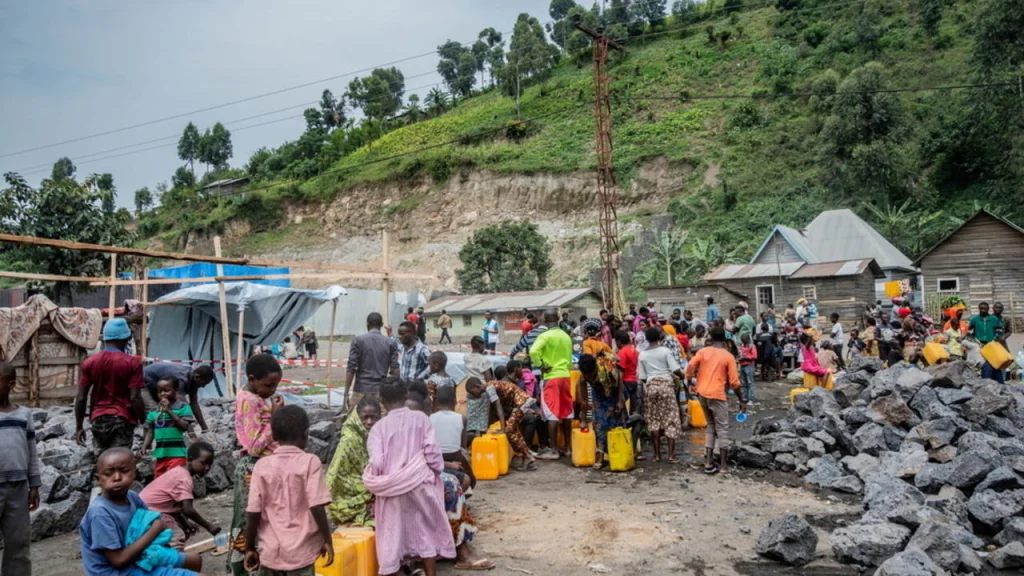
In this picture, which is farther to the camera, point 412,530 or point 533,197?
point 533,197

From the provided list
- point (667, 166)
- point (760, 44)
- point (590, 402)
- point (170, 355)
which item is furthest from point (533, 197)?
point (590, 402)

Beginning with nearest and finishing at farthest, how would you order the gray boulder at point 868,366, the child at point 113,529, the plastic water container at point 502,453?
the child at point 113,529
the plastic water container at point 502,453
the gray boulder at point 868,366

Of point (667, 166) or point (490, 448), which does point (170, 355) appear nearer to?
point (490, 448)

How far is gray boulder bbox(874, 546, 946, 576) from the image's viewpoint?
4.53 meters

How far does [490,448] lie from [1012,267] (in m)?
29.2

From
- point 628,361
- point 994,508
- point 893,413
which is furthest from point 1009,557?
point 628,361

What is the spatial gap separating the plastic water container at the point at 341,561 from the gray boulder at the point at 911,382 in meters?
7.87

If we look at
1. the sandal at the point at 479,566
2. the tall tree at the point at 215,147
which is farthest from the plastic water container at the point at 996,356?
the tall tree at the point at 215,147

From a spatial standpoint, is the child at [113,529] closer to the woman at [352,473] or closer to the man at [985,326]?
the woman at [352,473]

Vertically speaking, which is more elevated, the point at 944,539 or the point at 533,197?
the point at 533,197

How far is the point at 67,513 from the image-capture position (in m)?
6.48

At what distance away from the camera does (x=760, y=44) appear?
7000 centimetres

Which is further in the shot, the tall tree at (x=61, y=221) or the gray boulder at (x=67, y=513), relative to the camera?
the tall tree at (x=61, y=221)

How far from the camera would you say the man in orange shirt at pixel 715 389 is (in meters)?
7.93
